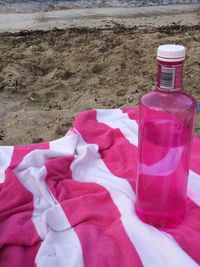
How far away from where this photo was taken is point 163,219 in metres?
1.38

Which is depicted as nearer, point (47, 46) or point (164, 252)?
point (164, 252)

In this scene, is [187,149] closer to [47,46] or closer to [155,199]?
[155,199]

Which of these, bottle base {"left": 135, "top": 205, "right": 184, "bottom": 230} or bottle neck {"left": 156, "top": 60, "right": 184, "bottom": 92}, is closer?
bottle neck {"left": 156, "top": 60, "right": 184, "bottom": 92}

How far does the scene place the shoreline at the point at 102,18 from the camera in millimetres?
4124

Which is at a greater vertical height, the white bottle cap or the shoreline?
the white bottle cap

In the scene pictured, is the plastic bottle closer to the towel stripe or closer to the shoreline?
the towel stripe

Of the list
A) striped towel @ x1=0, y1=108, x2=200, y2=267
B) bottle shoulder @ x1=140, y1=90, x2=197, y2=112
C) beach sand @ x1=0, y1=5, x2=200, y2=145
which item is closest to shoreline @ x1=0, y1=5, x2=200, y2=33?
beach sand @ x1=0, y1=5, x2=200, y2=145

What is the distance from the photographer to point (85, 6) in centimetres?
482

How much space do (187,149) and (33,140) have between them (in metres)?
1.10

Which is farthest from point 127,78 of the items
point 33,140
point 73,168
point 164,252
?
point 164,252

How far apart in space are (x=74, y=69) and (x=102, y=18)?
1416 mm

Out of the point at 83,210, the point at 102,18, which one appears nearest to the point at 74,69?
the point at 102,18

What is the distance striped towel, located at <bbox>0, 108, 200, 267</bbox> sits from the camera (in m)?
1.29

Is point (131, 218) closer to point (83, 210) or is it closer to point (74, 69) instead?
point (83, 210)
